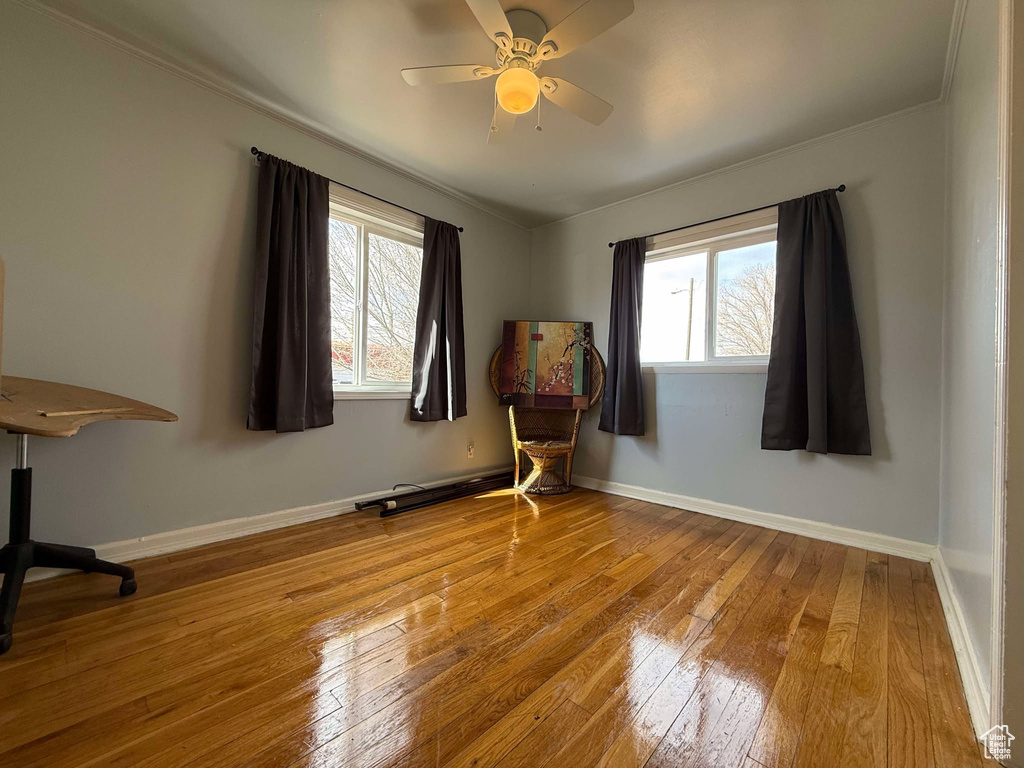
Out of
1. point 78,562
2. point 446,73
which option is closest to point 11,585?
point 78,562

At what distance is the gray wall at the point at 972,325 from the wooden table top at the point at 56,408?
283 centimetres

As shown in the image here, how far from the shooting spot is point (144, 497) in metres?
2.10

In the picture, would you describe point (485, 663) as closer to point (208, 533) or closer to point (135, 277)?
point (208, 533)

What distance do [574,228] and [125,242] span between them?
3.15m

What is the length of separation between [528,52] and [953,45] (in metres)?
1.90

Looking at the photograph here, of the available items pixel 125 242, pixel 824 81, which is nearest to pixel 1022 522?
pixel 824 81

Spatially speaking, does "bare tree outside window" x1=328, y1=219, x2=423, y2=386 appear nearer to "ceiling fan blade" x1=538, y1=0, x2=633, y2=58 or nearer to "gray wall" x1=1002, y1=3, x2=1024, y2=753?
Answer: "ceiling fan blade" x1=538, y1=0, x2=633, y2=58

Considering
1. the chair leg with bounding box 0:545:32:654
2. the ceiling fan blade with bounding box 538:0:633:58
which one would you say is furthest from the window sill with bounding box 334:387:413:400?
the ceiling fan blade with bounding box 538:0:633:58

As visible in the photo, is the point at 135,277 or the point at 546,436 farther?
the point at 546,436

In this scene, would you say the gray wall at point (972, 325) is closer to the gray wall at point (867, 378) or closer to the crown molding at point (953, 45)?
the crown molding at point (953, 45)

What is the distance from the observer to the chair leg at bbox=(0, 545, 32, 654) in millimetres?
1391

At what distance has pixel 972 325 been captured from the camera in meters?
1.54

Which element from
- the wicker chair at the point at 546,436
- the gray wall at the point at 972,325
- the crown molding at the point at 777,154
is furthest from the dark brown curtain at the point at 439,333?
the gray wall at the point at 972,325

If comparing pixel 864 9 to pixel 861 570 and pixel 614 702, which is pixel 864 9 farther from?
pixel 614 702
